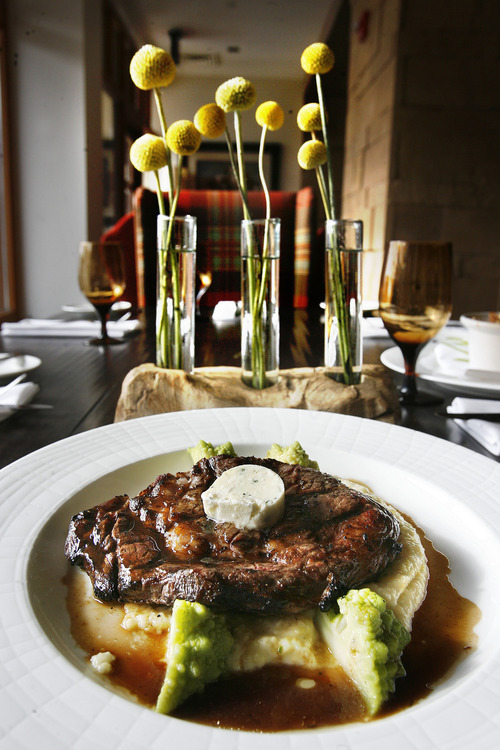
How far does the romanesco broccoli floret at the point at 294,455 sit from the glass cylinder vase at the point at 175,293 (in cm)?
35

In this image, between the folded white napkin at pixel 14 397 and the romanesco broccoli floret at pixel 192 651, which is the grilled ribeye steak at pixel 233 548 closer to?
the romanesco broccoli floret at pixel 192 651

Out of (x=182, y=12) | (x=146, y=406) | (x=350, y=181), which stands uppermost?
(x=182, y=12)

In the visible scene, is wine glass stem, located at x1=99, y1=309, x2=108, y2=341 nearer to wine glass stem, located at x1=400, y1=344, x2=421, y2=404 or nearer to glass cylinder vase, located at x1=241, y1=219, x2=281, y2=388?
glass cylinder vase, located at x1=241, y1=219, x2=281, y2=388

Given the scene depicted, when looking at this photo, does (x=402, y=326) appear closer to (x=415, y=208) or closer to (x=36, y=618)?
(x=36, y=618)

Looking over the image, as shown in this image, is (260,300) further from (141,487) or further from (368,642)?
(368,642)

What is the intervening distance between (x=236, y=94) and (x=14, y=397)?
25.8 inches

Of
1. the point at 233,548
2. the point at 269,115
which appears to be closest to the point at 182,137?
the point at 269,115

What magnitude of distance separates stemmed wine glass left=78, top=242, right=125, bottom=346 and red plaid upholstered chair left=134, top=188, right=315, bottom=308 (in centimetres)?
115

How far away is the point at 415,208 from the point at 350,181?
1.55 meters

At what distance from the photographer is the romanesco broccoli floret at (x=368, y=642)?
17.5 inches

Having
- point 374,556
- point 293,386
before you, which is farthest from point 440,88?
point 374,556

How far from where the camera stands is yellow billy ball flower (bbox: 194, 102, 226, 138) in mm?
873

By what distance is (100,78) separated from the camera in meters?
5.42

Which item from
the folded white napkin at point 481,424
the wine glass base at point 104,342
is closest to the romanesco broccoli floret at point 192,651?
the folded white napkin at point 481,424
